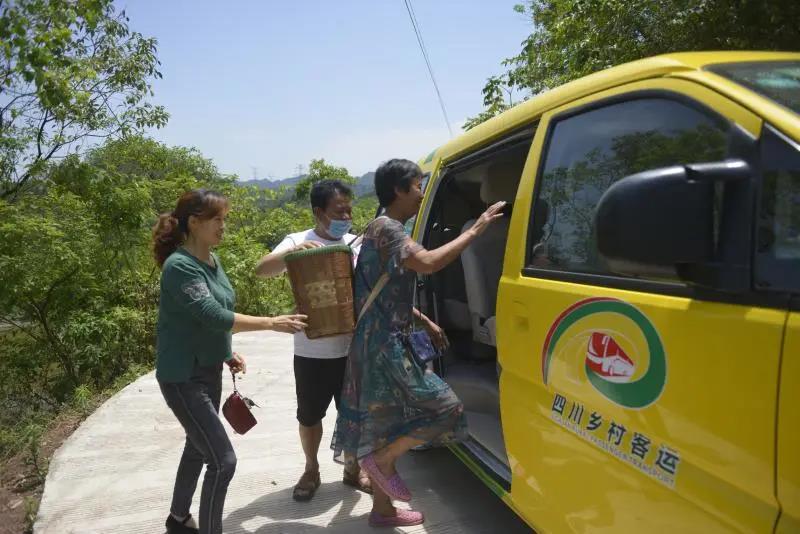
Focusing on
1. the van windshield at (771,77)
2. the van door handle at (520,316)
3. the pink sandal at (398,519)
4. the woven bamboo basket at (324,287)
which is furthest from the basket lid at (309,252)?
the van windshield at (771,77)

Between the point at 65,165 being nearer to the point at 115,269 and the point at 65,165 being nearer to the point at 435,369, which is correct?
the point at 115,269

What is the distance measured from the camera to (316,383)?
319cm

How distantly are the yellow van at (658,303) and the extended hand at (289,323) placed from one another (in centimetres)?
94

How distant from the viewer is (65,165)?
822 cm

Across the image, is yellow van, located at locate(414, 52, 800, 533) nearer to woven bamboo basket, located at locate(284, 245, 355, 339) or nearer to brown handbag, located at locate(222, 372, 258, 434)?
woven bamboo basket, located at locate(284, 245, 355, 339)

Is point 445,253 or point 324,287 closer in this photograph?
point 445,253

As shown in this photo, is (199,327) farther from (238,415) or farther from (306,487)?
(306,487)

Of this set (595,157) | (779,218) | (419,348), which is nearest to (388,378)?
(419,348)

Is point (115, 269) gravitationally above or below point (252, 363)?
above

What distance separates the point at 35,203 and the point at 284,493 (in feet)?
22.2

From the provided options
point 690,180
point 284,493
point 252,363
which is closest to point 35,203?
point 252,363

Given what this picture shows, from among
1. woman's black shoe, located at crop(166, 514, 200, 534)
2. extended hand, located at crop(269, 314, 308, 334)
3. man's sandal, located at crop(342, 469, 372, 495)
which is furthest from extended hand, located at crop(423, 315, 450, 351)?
woman's black shoe, located at crop(166, 514, 200, 534)

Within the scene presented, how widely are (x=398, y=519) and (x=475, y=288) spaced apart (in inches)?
56.7

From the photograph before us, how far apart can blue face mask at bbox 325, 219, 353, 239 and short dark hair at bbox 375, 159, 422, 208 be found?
0.45 metres
